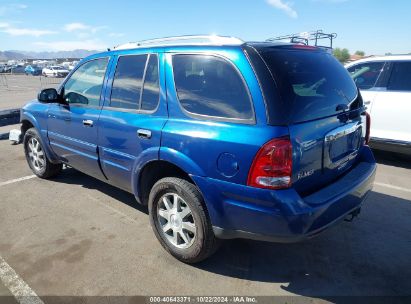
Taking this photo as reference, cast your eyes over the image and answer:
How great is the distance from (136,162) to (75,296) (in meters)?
1.24

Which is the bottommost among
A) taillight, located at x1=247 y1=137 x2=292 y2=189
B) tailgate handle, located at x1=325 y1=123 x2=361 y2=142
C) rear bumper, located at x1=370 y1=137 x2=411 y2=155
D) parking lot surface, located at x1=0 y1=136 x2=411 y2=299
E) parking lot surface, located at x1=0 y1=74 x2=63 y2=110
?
parking lot surface, located at x1=0 y1=136 x2=411 y2=299

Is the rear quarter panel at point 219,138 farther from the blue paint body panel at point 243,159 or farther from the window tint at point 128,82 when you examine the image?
the window tint at point 128,82

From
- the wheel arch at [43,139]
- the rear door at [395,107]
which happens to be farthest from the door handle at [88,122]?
the rear door at [395,107]

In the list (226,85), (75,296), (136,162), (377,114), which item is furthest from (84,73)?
(377,114)

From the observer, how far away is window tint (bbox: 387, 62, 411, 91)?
5.58 m

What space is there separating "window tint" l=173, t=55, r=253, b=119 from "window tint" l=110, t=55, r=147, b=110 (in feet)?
1.72

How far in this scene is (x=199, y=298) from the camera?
2.69 m

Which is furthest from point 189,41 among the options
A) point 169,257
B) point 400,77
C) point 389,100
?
point 400,77

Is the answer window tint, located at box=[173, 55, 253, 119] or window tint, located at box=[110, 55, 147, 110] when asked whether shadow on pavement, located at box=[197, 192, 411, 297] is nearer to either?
window tint, located at box=[173, 55, 253, 119]

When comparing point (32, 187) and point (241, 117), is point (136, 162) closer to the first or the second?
point (241, 117)

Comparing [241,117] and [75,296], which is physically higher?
[241,117]

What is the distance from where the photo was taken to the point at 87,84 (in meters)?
4.12

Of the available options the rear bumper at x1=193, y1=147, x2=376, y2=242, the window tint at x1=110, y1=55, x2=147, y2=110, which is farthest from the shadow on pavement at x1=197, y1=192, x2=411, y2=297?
the window tint at x1=110, y1=55, x2=147, y2=110

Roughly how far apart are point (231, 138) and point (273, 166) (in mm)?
362
